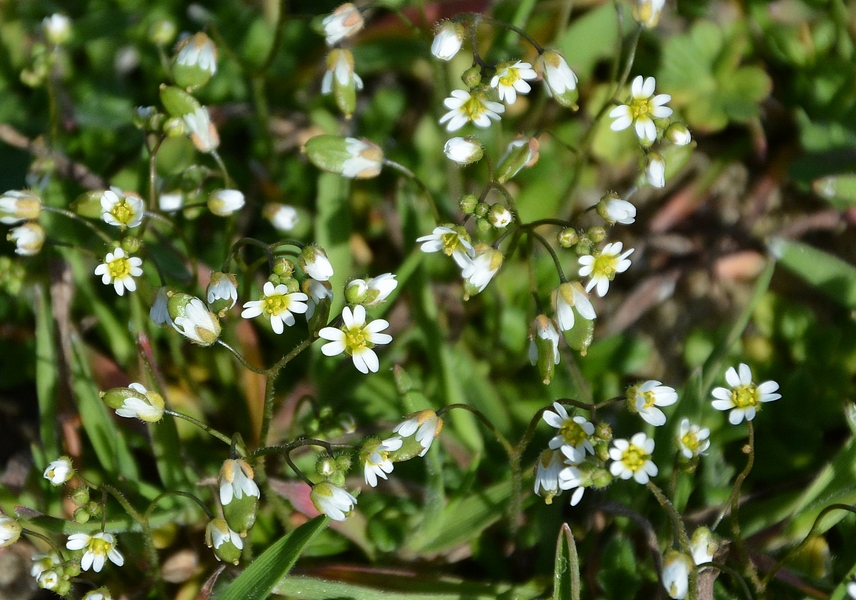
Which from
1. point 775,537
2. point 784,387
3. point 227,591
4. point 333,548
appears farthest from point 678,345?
point 227,591

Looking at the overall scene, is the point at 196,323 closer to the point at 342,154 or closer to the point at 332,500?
the point at 332,500

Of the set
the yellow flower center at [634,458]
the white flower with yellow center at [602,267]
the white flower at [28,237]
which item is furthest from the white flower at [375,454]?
the white flower at [28,237]

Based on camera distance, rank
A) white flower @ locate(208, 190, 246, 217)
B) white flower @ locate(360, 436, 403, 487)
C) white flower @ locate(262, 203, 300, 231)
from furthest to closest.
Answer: white flower @ locate(262, 203, 300, 231), white flower @ locate(208, 190, 246, 217), white flower @ locate(360, 436, 403, 487)

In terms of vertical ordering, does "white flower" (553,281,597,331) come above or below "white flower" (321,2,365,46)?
below

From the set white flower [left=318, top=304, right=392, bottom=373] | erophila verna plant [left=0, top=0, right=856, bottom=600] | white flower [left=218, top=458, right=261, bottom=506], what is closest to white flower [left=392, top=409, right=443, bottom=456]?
erophila verna plant [left=0, top=0, right=856, bottom=600]

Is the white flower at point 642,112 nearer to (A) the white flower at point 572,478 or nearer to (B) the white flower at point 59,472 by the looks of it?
(A) the white flower at point 572,478

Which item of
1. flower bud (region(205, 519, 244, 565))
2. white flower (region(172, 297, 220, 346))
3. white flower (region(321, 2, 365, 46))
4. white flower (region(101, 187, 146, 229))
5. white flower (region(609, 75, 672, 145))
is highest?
white flower (region(321, 2, 365, 46))

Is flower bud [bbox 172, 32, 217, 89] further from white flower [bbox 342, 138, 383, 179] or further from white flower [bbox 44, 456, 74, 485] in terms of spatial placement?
white flower [bbox 44, 456, 74, 485]
